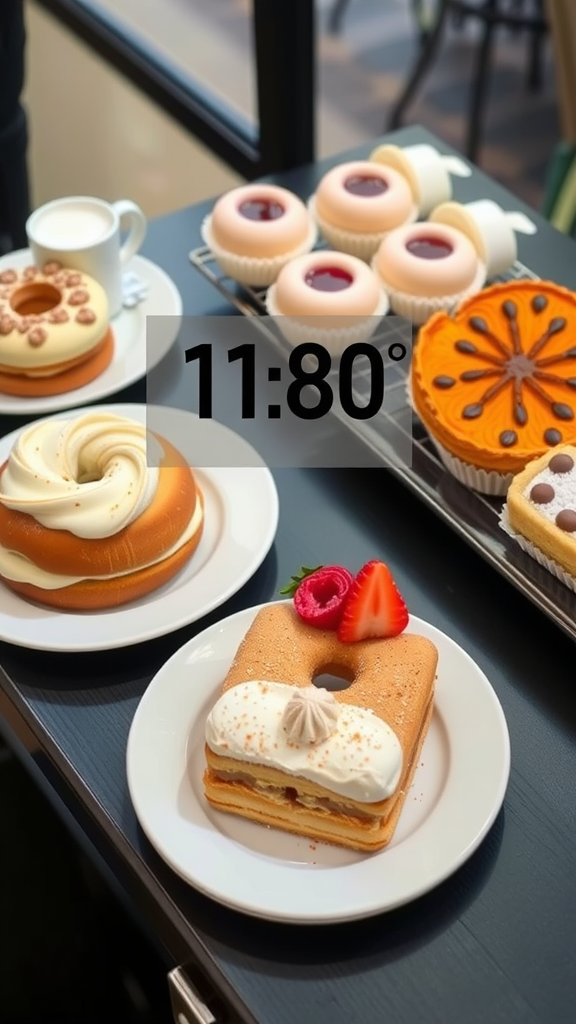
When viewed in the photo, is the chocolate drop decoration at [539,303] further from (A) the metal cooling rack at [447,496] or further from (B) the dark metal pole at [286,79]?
(B) the dark metal pole at [286,79]

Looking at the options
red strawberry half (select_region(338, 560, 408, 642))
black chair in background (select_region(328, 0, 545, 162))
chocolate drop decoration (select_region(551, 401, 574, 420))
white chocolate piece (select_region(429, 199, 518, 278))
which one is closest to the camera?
red strawberry half (select_region(338, 560, 408, 642))

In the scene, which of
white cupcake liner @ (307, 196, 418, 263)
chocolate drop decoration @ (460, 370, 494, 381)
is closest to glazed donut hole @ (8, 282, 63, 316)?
white cupcake liner @ (307, 196, 418, 263)

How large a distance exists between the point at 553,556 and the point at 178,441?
40 cm

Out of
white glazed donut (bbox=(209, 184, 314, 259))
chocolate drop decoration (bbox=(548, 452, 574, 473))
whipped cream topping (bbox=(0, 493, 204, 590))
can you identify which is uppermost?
white glazed donut (bbox=(209, 184, 314, 259))

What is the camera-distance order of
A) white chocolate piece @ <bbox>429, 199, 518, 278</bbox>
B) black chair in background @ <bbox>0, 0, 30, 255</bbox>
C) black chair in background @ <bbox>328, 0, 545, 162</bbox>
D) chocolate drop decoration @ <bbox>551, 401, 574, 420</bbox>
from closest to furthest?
chocolate drop decoration @ <bbox>551, 401, 574, 420</bbox> → white chocolate piece @ <bbox>429, 199, 518, 278</bbox> → black chair in background @ <bbox>0, 0, 30, 255</bbox> → black chair in background @ <bbox>328, 0, 545, 162</bbox>

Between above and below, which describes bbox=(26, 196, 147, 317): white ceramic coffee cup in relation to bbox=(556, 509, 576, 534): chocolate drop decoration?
above

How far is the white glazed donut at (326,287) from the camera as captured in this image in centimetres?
127

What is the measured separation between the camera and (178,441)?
121cm

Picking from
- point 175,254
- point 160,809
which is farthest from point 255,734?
point 175,254

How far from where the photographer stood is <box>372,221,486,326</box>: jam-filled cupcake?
131cm

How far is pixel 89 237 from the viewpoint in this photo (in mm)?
1342

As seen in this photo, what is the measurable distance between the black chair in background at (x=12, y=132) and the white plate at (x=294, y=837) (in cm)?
115

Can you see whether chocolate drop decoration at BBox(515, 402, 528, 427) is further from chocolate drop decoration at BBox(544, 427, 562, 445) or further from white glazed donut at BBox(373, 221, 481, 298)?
white glazed donut at BBox(373, 221, 481, 298)

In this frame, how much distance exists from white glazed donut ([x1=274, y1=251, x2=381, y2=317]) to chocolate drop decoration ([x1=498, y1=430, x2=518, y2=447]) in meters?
0.24
